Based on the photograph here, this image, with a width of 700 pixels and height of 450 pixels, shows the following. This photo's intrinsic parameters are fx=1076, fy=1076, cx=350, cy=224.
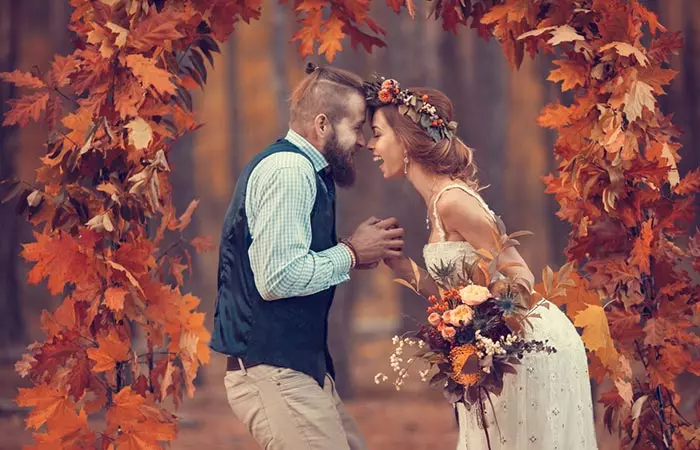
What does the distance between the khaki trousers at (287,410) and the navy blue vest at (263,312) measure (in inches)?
2.2

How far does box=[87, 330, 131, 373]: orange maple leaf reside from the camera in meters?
4.67

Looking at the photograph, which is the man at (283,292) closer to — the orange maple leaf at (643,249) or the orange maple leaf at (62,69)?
the orange maple leaf at (62,69)

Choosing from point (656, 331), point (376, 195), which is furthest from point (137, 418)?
point (376, 195)

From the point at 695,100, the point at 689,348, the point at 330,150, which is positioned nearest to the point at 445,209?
the point at 330,150


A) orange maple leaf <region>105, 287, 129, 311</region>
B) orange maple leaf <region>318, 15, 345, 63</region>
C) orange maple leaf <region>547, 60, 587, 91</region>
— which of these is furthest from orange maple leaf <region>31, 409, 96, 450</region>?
orange maple leaf <region>547, 60, 587, 91</region>

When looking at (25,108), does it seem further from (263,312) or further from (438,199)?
(438,199)

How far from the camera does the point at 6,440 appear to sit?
31.7 feet

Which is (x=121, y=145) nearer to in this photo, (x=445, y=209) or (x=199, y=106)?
(x=445, y=209)

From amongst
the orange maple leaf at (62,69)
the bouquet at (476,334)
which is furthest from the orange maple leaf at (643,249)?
the orange maple leaf at (62,69)

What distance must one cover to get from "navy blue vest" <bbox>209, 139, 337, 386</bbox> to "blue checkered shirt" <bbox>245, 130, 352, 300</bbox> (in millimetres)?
83

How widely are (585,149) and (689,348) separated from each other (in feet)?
3.55

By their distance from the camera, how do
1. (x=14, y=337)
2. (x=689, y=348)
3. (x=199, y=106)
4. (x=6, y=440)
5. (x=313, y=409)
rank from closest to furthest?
(x=313, y=409) → (x=689, y=348) → (x=6, y=440) → (x=14, y=337) → (x=199, y=106)

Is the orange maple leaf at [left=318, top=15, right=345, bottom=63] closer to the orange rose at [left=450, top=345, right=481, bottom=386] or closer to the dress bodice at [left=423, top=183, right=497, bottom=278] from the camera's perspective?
the dress bodice at [left=423, top=183, right=497, bottom=278]

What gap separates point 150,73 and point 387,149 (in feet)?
3.80
